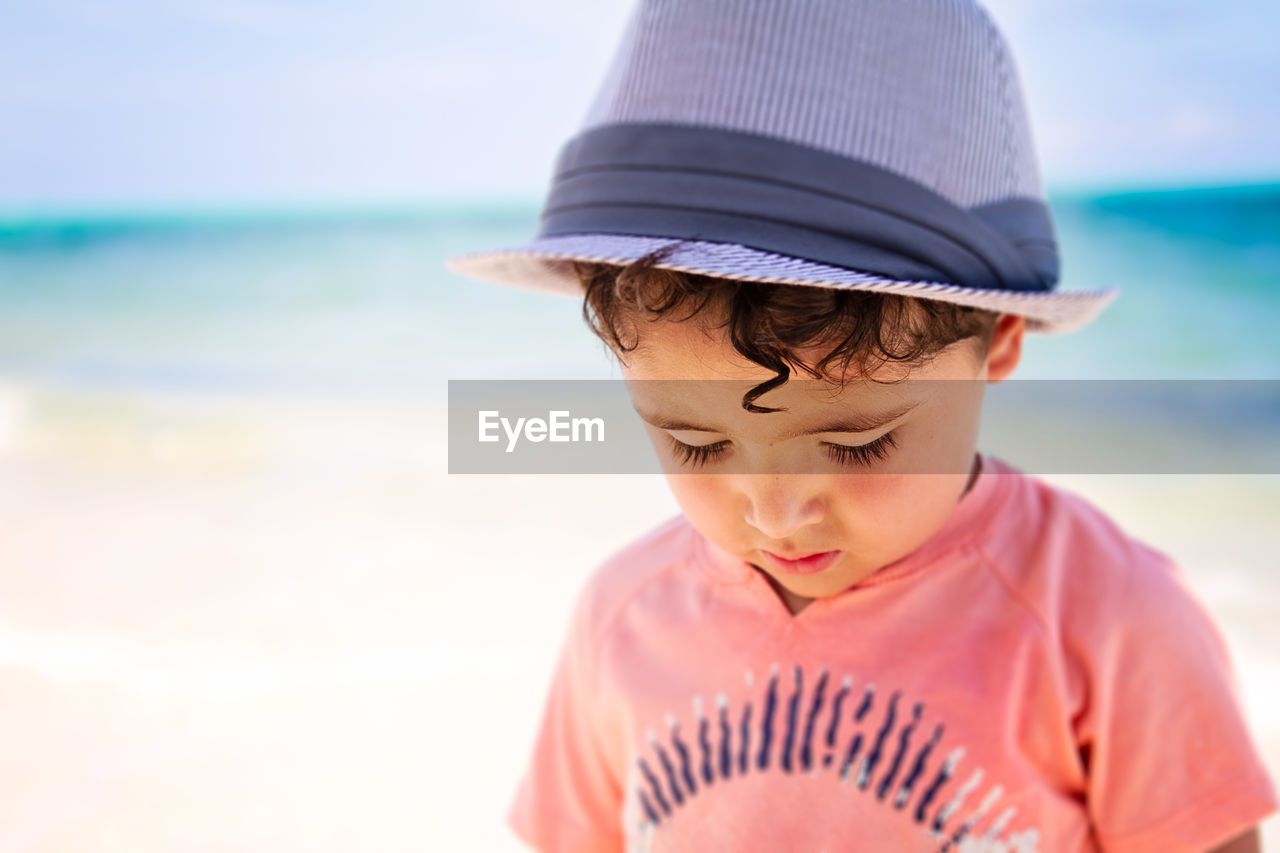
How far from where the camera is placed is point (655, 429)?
0.84 m

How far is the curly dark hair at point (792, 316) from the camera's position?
726mm

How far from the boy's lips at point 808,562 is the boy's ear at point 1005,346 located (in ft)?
0.67

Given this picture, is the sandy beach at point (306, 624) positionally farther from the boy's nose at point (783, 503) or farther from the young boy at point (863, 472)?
the boy's nose at point (783, 503)

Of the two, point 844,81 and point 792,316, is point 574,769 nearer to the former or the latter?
point 792,316

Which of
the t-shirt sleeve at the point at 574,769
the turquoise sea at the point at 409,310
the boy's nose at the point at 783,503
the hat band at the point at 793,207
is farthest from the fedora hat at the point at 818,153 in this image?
the turquoise sea at the point at 409,310

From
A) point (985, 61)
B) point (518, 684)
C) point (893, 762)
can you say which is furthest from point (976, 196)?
point (518, 684)

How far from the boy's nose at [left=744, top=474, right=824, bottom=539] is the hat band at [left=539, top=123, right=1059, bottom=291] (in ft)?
0.54

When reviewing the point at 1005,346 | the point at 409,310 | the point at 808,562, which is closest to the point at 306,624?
the point at 808,562

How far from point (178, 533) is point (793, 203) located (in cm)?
239

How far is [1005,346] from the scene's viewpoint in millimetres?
872

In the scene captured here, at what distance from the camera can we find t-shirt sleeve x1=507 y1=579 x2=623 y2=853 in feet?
3.39

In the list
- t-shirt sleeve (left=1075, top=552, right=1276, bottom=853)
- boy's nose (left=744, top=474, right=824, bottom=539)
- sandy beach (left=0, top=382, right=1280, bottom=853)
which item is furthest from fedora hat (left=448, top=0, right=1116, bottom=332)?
sandy beach (left=0, top=382, right=1280, bottom=853)

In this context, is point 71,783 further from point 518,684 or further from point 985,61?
point 985,61

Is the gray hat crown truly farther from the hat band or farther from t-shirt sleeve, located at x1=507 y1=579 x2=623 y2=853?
t-shirt sleeve, located at x1=507 y1=579 x2=623 y2=853
